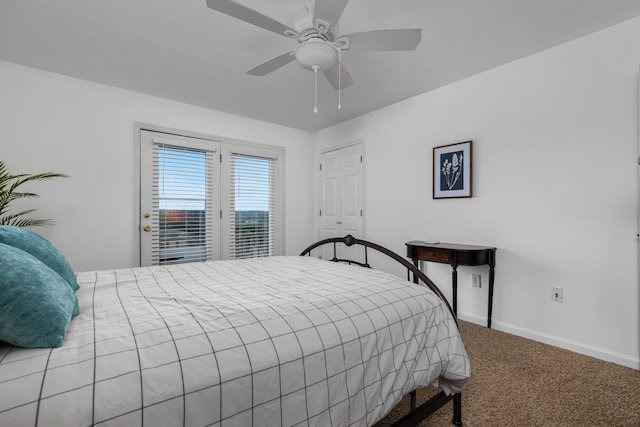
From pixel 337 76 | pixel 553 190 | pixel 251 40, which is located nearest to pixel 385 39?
pixel 337 76

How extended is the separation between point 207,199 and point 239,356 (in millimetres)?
3228

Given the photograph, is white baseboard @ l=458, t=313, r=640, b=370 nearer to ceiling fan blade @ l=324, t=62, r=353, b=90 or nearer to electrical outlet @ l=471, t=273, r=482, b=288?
electrical outlet @ l=471, t=273, r=482, b=288

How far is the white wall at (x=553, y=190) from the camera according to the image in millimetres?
2119

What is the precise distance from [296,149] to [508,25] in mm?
3123

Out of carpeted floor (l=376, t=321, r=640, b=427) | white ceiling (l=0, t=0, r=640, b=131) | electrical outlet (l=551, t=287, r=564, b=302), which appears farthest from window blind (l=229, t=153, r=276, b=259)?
electrical outlet (l=551, t=287, r=564, b=302)

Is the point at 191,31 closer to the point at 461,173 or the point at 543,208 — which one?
the point at 461,173

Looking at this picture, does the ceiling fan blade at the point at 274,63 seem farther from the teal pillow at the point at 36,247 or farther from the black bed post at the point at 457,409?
the black bed post at the point at 457,409

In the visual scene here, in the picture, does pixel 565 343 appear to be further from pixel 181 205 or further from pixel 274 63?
pixel 181 205

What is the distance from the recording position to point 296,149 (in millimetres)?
4707

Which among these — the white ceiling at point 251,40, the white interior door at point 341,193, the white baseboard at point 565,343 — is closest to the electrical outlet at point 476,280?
the white baseboard at point 565,343

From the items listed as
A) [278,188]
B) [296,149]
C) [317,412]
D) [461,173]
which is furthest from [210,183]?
[317,412]

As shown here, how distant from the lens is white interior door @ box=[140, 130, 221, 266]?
3.39 m

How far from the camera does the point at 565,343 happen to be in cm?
235

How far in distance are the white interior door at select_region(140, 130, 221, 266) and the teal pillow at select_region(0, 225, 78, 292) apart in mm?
2021
